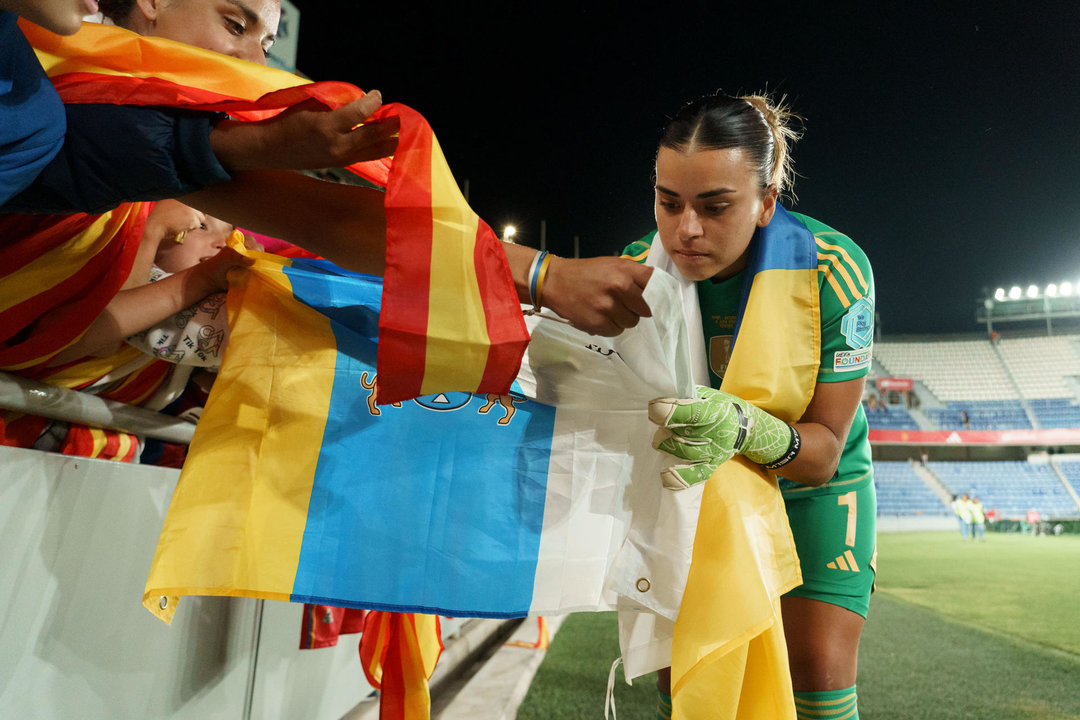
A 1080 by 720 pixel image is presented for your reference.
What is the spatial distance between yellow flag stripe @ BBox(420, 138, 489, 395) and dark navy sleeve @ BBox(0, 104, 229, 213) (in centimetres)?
26

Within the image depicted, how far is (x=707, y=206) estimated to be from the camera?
4.25 ft

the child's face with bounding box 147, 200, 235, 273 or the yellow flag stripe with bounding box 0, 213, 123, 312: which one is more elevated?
the child's face with bounding box 147, 200, 235, 273

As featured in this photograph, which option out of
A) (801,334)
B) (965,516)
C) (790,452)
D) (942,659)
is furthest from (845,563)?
(965,516)

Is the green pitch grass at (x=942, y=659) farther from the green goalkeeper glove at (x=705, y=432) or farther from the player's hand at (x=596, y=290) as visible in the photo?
the player's hand at (x=596, y=290)

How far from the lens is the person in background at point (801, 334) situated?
1.22m

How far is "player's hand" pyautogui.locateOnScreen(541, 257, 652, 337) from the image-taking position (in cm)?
73

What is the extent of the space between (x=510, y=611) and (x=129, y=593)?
0.64 metres

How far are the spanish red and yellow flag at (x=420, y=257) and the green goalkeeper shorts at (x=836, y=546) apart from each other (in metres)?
0.98

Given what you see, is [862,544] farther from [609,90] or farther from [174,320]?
[609,90]

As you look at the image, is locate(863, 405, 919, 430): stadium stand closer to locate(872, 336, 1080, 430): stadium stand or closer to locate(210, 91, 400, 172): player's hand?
locate(872, 336, 1080, 430): stadium stand

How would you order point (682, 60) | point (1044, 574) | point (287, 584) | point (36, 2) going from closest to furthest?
point (36, 2) → point (287, 584) → point (1044, 574) → point (682, 60)

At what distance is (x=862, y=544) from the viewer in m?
1.37

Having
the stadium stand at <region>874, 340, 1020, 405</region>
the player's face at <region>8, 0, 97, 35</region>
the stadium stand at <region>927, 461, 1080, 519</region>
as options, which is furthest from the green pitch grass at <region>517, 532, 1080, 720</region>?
the stadium stand at <region>874, 340, 1020, 405</region>

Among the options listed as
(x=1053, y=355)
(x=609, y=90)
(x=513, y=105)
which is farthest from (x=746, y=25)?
(x=1053, y=355)
